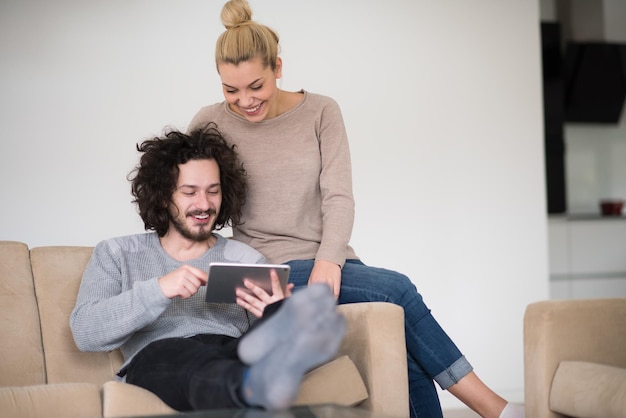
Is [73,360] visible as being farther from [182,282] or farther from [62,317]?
[182,282]

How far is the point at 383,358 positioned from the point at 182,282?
554 millimetres

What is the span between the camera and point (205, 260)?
245 centimetres

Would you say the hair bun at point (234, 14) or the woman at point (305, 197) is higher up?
the hair bun at point (234, 14)

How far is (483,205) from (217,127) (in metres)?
2.18

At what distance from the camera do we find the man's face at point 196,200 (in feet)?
7.88

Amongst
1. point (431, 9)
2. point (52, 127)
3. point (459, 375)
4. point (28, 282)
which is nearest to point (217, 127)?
point (28, 282)

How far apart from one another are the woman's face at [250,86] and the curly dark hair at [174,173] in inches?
5.1

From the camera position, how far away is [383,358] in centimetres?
218

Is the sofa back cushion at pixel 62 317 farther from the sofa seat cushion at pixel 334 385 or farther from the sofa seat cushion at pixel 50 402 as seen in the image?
the sofa seat cushion at pixel 334 385

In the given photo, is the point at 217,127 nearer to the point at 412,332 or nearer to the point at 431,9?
the point at 412,332

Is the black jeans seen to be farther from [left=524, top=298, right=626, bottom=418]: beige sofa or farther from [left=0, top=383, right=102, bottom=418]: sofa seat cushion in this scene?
[left=524, top=298, right=626, bottom=418]: beige sofa

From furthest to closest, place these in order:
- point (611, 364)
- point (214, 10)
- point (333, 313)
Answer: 1. point (214, 10)
2. point (611, 364)
3. point (333, 313)

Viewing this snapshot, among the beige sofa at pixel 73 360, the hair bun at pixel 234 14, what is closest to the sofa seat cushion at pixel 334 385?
the beige sofa at pixel 73 360

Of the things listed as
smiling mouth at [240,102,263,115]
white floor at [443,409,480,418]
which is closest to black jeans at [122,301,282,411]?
smiling mouth at [240,102,263,115]
